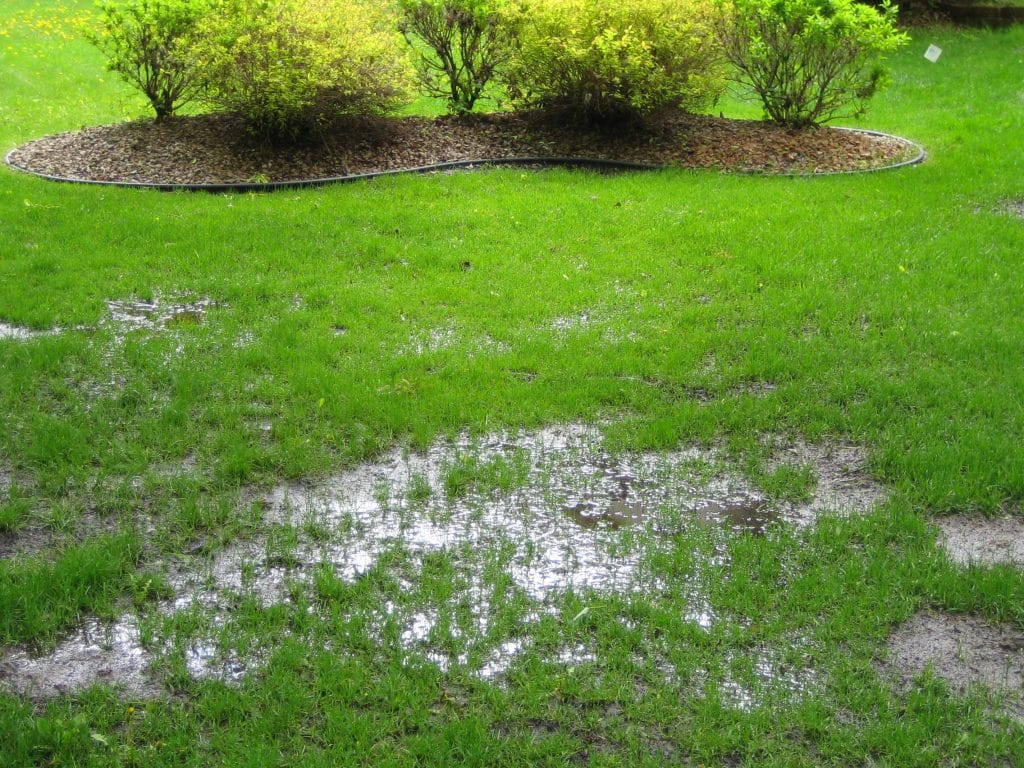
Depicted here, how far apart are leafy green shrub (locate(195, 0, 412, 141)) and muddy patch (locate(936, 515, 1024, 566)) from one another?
7.55 meters

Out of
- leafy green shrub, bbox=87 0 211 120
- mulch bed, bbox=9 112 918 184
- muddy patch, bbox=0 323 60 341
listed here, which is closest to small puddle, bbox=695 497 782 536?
muddy patch, bbox=0 323 60 341

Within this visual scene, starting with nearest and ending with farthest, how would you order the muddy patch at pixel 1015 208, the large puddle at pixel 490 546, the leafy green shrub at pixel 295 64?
the large puddle at pixel 490 546
the muddy patch at pixel 1015 208
the leafy green shrub at pixel 295 64

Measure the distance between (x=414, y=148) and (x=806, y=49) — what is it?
4582 mm

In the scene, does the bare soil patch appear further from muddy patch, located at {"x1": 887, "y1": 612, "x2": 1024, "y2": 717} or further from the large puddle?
muddy patch, located at {"x1": 887, "y1": 612, "x2": 1024, "y2": 717}

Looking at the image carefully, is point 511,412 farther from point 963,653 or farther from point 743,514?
point 963,653

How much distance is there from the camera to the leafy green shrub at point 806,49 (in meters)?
10.5

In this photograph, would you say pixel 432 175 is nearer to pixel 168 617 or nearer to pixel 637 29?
pixel 637 29

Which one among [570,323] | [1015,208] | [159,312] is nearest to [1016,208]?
[1015,208]

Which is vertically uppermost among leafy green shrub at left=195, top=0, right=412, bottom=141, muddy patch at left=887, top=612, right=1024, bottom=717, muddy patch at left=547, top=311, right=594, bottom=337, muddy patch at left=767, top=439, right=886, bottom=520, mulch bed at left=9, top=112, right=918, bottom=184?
leafy green shrub at left=195, top=0, right=412, bottom=141

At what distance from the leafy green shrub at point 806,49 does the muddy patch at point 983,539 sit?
755 cm

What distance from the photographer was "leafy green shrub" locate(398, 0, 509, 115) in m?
11.5

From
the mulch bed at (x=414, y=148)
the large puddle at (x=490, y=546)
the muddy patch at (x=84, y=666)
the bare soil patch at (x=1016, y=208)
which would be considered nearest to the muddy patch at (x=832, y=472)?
the large puddle at (x=490, y=546)

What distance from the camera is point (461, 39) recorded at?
11.9m

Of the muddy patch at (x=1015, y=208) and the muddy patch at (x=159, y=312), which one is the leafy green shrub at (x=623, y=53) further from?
the muddy patch at (x=159, y=312)
